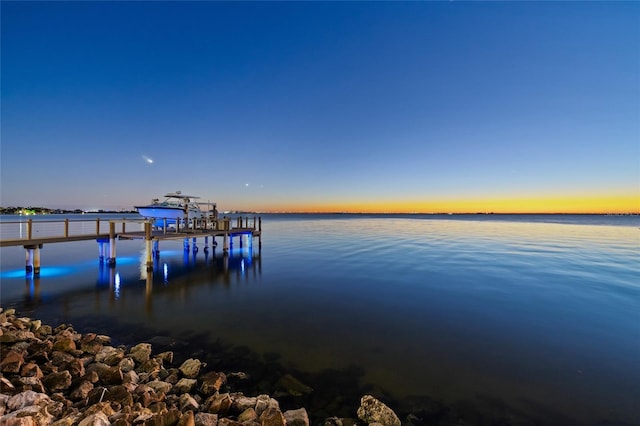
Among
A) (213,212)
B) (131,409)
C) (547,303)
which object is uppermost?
(213,212)

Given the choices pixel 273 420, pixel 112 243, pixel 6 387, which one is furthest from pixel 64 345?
pixel 112 243

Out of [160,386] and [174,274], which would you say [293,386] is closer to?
[160,386]

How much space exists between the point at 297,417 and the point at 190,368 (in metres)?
3.19

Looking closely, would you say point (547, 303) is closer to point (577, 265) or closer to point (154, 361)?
point (577, 265)

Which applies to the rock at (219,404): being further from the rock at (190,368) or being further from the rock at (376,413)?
the rock at (376,413)

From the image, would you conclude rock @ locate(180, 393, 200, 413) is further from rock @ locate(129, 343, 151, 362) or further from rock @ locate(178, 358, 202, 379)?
rock @ locate(129, 343, 151, 362)

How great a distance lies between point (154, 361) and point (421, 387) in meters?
6.50

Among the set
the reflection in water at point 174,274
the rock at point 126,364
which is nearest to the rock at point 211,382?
the rock at point 126,364

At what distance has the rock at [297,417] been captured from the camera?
5039 mm

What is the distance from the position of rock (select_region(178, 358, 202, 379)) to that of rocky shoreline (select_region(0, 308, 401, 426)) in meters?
0.02

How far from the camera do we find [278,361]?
7.65 metres

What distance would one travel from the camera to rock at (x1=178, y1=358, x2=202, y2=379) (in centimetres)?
663

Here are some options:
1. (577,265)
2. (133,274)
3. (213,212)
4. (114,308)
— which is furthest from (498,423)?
(213,212)

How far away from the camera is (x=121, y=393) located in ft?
17.3
